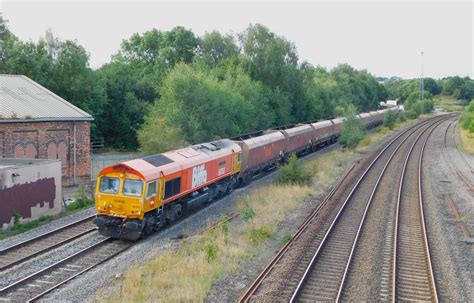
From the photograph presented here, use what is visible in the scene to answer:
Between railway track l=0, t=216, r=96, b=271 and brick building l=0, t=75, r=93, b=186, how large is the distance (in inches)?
361

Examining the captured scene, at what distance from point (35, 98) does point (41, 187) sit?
10609 millimetres

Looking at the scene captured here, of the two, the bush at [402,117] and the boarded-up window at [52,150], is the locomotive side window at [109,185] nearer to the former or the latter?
the boarded-up window at [52,150]

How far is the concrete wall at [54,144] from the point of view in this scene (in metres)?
28.2

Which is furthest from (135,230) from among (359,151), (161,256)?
(359,151)

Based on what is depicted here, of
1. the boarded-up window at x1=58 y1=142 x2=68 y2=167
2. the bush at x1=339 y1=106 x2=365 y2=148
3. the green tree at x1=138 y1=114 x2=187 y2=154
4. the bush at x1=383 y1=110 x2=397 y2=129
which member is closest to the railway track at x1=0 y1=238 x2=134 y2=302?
the green tree at x1=138 y1=114 x2=187 y2=154

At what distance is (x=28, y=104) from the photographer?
99.5 ft

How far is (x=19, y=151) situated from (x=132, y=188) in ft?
42.0

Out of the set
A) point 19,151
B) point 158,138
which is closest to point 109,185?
point 158,138

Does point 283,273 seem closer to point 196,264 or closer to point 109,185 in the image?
point 196,264

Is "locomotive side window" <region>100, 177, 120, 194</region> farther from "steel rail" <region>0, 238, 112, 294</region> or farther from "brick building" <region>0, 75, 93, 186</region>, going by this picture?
"brick building" <region>0, 75, 93, 186</region>

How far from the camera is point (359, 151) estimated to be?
163 ft

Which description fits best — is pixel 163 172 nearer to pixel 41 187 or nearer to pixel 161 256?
pixel 161 256

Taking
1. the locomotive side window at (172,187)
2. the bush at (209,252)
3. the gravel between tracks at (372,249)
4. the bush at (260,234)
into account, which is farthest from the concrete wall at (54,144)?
the gravel between tracks at (372,249)

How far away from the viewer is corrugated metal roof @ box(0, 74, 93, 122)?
94.0ft
